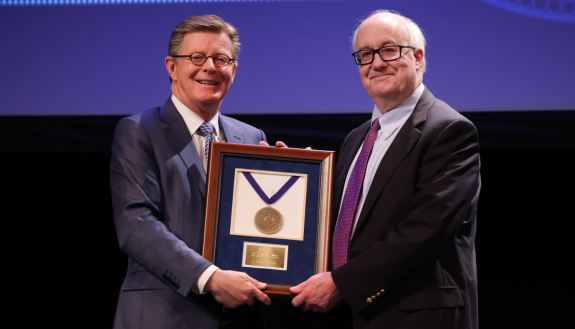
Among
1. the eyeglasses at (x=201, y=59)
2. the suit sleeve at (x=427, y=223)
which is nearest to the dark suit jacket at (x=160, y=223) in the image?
the eyeglasses at (x=201, y=59)

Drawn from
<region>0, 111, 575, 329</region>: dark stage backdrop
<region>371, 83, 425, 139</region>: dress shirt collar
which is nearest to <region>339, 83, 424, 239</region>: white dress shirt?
<region>371, 83, 425, 139</region>: dress shirt collar

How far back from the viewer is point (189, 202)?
1872 millimetres

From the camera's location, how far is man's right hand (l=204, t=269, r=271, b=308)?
5.62ft

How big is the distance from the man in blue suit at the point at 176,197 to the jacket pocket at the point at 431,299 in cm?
48

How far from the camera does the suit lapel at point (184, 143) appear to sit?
191 cm

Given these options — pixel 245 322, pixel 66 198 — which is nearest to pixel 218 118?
pixel 245 322

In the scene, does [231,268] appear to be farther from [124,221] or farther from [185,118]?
[185,118]

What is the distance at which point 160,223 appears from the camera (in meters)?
1.82

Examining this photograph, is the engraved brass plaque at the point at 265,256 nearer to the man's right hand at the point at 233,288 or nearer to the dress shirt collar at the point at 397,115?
the man's right hand at the point at 233,288

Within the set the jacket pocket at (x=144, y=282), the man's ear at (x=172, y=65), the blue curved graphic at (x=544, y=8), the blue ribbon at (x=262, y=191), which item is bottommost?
the jacket pocket at (x=144, y=282)

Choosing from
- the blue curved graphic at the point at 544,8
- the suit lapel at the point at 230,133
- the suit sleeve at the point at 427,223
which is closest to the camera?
A: the suit sleeve at the point at 427,223

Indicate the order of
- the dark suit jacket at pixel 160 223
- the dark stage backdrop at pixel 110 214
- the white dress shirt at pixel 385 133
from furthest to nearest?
1. the dark stage backdrop at pixel 110 214
2. the white dress shirt at pixel 385 133
3. the dark suit jacket at pixel 160 223

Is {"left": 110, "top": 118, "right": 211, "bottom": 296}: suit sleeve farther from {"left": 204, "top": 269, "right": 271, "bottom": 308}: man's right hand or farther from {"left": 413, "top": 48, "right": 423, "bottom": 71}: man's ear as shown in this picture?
{"left": 413, "top": 48, "right": 423, "bottom": 71}: man's ear

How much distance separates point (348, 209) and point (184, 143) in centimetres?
68
